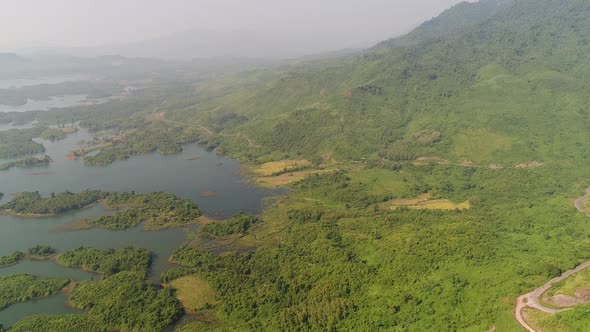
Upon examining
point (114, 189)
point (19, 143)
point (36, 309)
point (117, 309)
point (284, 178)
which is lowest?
point (36, 309)

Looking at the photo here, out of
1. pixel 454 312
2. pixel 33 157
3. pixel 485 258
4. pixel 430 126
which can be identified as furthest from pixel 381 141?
pixel 33 157

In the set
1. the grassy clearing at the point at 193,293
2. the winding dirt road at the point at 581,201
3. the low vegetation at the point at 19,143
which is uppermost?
the low vegetation at the point at 19,143

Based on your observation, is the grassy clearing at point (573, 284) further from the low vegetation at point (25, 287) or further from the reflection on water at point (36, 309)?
the low vegetation at point (25, 287)

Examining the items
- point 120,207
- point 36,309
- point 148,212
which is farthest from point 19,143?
point 36,309

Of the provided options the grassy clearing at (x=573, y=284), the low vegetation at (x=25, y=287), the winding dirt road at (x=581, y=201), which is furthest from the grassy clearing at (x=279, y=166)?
the grassy clearing at (x=573, y=284)

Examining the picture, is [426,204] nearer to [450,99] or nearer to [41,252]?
[450,99]

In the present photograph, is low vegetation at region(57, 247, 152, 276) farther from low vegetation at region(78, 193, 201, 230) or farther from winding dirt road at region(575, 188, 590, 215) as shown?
winding dirt road at region(575, 188, 590, 215)

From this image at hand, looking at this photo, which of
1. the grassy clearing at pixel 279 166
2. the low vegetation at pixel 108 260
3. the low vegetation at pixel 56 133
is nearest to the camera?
the low vegetation at pixel 108 260
